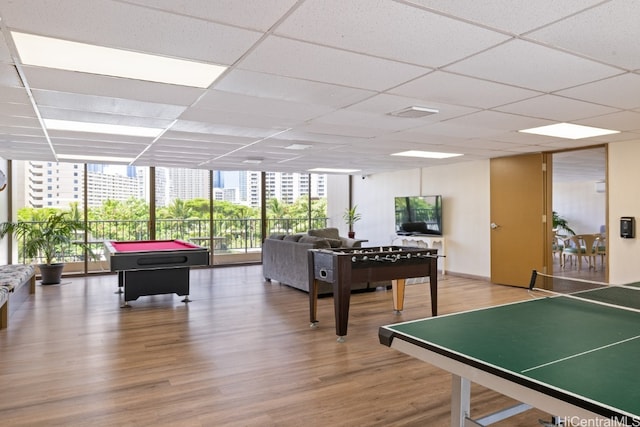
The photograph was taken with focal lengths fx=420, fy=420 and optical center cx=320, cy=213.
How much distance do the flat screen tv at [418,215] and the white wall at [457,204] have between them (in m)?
0.17

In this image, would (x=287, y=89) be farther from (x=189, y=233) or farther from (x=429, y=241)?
(x=189, y=233)

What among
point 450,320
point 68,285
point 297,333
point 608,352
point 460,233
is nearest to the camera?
point 608,352

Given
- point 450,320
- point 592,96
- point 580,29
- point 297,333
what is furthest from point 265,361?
point 592,96

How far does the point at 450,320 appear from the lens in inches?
82.6

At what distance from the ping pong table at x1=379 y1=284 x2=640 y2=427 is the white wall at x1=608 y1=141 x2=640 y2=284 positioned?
3.99 metres

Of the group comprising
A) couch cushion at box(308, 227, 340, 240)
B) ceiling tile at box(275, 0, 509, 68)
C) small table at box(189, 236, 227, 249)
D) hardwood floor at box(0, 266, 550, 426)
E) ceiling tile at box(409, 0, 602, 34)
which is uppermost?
ceiling tile at box(275, 0, 509, 68)

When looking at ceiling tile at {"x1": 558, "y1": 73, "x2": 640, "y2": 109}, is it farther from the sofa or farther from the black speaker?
the sofa

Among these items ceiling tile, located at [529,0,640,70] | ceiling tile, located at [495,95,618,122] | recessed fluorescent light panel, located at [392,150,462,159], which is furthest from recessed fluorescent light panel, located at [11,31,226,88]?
recessed fluorescent light panel, located at [392,150,462,159]

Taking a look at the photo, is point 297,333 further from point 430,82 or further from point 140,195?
point 140,195

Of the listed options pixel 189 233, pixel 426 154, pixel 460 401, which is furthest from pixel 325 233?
pixel 460 401

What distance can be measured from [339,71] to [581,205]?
12484 millimetres

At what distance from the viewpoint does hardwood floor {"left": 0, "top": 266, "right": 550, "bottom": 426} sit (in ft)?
8.68

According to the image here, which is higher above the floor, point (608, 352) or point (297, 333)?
point (608, 352)

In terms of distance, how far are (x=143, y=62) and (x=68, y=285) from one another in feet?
19.4
